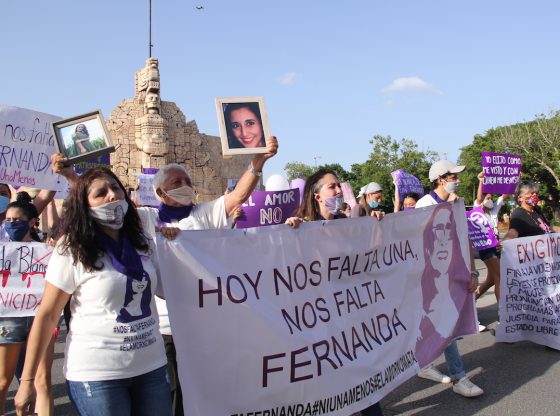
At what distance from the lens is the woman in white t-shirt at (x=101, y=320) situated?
2275mm

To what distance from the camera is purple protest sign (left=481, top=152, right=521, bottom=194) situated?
805 centimetres

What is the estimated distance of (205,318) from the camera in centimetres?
282

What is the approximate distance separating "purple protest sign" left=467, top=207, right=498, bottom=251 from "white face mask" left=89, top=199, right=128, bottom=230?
5.61 m

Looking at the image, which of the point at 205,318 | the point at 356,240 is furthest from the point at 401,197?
the point at 205,318

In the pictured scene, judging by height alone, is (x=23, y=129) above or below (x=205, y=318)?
above

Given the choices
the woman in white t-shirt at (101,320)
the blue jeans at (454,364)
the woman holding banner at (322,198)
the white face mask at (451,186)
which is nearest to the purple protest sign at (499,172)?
the white face mask at (451,186)

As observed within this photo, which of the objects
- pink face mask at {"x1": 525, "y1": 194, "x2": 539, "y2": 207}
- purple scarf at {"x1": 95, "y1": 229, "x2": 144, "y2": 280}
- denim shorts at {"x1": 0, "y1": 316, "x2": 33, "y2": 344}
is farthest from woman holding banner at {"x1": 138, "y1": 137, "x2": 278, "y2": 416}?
pink face mask at {"x1": 525, "y1": 194, "x2": 539, "y2": 207}

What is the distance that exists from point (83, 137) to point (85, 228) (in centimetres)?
102

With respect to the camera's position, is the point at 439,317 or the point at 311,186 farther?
the point at 439,317

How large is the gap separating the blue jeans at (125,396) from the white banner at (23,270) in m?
2.22

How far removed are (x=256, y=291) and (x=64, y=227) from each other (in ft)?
3.60

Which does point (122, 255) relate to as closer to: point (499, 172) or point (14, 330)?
point (14, 330)

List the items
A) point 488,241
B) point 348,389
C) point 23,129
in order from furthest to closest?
point 488,241
point 23,129
point 348,389

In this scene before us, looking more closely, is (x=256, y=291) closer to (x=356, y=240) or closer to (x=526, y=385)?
(x=356, y=240)
